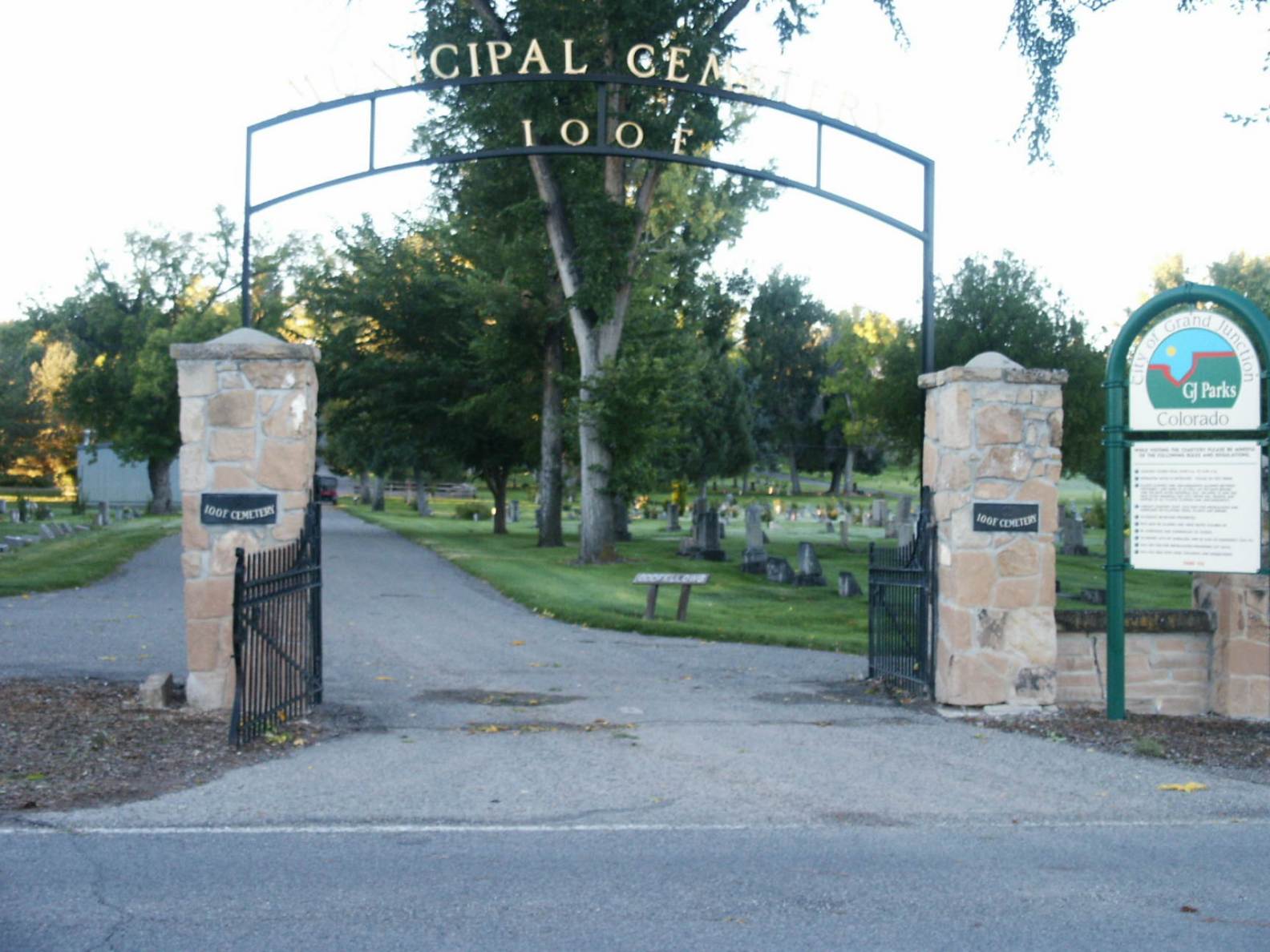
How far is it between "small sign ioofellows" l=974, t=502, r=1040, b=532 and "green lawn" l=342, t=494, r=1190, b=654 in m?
4.54

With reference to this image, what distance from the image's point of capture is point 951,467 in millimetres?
9867

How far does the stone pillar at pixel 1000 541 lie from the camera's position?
977 cm

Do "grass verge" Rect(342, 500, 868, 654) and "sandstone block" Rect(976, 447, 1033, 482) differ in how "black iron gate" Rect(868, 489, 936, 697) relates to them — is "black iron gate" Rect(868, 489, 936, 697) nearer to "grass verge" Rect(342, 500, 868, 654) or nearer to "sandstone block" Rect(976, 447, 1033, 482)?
"sandstone block" Rect(976, 447, 1033, 482)

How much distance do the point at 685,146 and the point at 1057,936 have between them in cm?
1958

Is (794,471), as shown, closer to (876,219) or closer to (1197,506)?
(876,219)

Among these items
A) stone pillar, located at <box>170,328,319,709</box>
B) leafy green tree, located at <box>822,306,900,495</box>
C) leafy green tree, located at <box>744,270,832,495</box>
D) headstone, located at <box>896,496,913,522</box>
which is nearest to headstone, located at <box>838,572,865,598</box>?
stone pillar, located at <box>170,328,319,709</box>

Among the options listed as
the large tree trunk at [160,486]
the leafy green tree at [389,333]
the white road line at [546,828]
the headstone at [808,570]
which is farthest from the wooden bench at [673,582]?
the large tree trunk at [160,486]

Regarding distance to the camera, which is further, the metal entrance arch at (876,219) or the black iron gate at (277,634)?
the metal entrance arch at (876,219)


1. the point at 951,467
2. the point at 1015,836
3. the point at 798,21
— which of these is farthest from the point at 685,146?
the point at 1015,836

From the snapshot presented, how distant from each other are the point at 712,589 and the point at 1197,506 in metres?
13.2

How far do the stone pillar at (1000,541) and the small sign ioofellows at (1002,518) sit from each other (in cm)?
5

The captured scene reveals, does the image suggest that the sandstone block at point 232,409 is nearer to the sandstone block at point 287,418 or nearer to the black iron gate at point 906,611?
the sandstone block at point 287,418

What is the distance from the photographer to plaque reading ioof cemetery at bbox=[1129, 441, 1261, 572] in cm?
933

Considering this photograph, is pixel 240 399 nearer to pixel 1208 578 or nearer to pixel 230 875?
pixel 230 875
